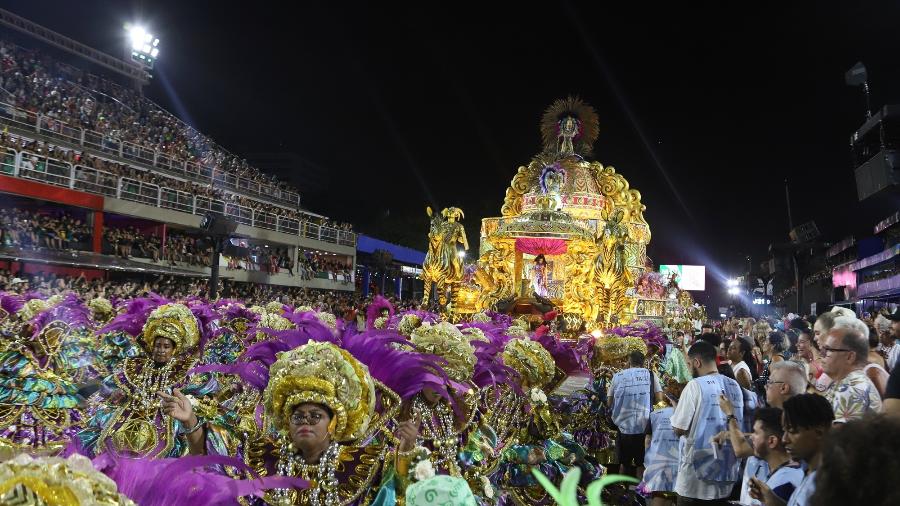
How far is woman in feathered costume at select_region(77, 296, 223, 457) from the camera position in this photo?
490 centimetres

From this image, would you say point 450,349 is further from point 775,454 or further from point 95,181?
point 95,181

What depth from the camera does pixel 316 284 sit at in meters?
35.3

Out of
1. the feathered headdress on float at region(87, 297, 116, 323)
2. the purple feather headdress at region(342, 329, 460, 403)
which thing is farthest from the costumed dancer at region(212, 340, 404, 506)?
the feathered headdress on float at region(87, 297, 116, 323)

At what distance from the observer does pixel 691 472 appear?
16.0ft

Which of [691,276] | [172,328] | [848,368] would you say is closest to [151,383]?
[172,328]

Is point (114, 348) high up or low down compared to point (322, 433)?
up

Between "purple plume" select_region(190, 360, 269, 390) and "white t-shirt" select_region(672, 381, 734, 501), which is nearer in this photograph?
"purple plume" select_region(190, 360, 269, 390)

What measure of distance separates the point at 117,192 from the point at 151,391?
69.1 feet

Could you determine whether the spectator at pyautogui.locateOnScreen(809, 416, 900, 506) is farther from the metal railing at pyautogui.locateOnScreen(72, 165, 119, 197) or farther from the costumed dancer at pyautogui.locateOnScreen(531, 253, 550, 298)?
the metal railing at pyautogui.locateOnScreen(72, 165, 119, 197)

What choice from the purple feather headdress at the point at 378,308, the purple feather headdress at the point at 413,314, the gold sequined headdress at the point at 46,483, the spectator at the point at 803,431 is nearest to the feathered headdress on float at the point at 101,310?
the purple feather headdress at the point at 378,308

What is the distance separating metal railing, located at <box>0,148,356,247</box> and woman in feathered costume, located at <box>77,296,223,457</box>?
17671mm

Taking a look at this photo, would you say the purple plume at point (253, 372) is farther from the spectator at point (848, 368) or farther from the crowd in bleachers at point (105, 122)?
the crowd in bleachers at point (105, 122)

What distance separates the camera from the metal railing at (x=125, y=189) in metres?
20.9

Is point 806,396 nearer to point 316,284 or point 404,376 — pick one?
point 404,376
